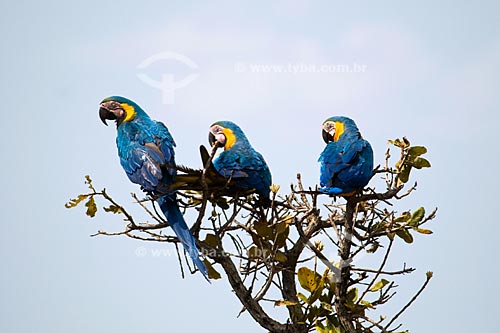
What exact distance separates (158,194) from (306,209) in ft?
2.10

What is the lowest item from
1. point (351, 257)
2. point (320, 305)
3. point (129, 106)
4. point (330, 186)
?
point (320, 305)

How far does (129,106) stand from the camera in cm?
262

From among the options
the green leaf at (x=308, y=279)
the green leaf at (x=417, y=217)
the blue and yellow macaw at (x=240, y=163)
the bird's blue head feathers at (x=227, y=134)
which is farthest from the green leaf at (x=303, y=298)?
the bird's blue head feathers at (x=227, y=134)

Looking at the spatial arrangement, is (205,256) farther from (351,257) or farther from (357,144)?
(357,144)

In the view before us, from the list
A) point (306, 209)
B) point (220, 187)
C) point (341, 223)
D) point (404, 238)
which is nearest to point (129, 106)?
point (220, 187)

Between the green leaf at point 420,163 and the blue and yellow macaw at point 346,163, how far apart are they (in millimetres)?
198

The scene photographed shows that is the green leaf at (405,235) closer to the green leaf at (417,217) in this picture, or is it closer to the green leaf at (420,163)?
the green leaf at (417,217)

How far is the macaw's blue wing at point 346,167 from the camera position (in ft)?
7.94

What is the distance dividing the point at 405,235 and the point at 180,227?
953 millimetres

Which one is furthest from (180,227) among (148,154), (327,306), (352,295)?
(352,295)

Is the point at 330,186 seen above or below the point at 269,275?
above

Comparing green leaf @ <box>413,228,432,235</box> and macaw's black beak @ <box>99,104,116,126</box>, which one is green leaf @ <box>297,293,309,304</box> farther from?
macaw's black beak @ <box>99,104,116,126</box>

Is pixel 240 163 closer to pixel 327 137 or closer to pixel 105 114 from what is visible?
pixel 327 137

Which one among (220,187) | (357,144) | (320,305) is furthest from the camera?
(357,144)
